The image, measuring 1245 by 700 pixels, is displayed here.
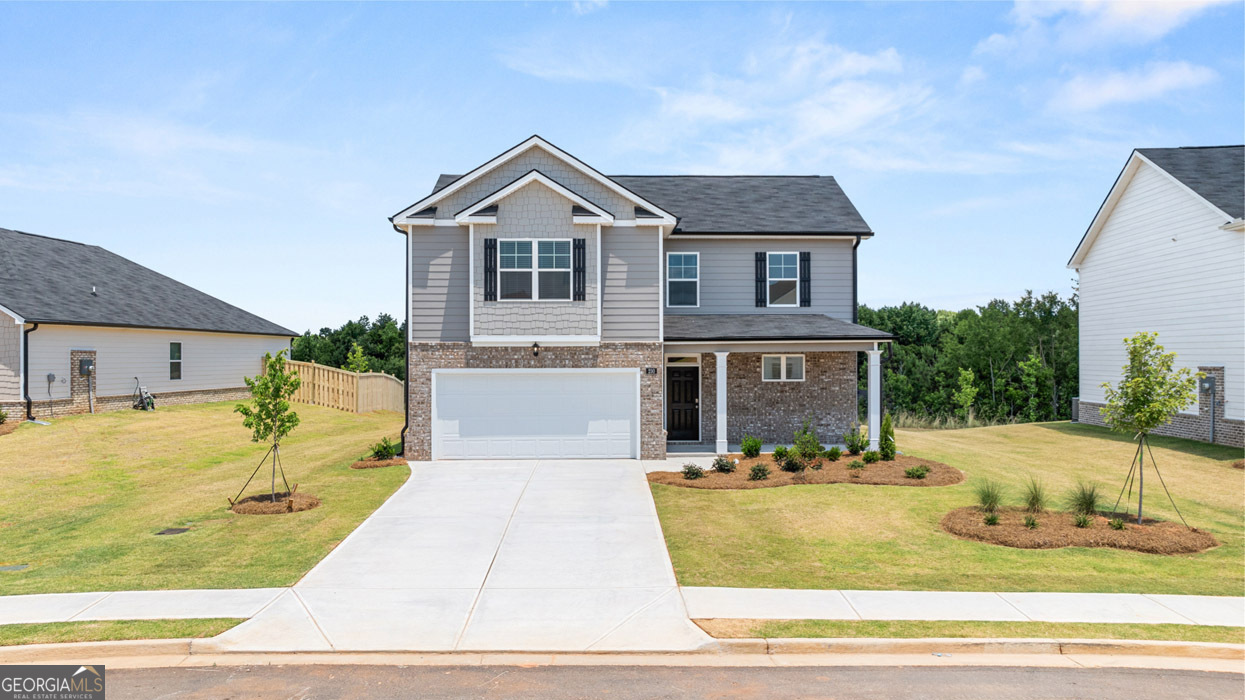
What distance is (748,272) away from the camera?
840 inches

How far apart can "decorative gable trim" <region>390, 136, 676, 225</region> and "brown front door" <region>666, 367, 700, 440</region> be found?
4851mm

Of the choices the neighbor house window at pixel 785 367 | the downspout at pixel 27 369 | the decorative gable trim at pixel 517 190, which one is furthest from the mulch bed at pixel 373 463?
the downspout at pixel 27 369

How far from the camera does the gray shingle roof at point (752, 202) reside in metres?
21.1

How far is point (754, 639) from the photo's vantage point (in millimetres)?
7410

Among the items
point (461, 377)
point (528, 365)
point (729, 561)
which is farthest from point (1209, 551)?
point (461, 377)

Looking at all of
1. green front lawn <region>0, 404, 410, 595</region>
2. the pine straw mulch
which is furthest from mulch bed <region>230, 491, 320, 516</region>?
green front lawn <region>0, 404, 410, 595</region>

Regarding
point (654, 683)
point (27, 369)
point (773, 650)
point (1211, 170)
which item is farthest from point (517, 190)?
point (1211, 170)

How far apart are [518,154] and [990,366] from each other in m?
29.1

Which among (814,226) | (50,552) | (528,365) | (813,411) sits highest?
(814,226)

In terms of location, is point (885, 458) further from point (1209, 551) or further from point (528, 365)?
point (528, 365)

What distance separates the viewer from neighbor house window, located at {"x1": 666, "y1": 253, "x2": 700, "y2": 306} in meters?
21.3

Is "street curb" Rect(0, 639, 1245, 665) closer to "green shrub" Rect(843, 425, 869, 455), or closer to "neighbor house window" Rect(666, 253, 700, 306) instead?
"green shrub" Rect(843, 425, 869, 455)

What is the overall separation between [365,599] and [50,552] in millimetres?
6416

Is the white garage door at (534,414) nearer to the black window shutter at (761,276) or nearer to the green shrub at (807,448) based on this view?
the green shrub at (807,448)
